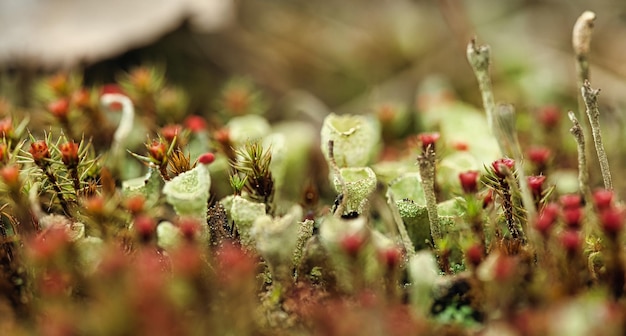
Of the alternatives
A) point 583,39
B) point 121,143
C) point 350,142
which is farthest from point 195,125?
point 583,39

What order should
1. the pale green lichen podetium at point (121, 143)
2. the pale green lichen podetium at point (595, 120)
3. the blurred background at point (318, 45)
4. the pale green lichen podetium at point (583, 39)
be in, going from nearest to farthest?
the pale green lichen podetium at point (595, 120) → the pale green lichen podetium at point (583, 39) → the pale green lichen podetium at point (121, 143) → the blurred background at point (318, 45)

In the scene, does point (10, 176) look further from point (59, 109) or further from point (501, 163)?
point (501, 163)

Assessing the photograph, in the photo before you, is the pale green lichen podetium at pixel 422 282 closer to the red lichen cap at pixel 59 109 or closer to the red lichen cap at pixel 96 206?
the red lichen cap at pixel 96 206

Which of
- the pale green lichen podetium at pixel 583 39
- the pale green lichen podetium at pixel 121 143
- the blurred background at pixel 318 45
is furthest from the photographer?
the blurred background at pixel 318 45

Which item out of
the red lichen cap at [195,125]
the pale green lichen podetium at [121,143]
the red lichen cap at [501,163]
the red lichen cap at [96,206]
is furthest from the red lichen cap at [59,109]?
the red lichen cap at [501,163]

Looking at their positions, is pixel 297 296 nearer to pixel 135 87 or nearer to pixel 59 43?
pixel 135 87

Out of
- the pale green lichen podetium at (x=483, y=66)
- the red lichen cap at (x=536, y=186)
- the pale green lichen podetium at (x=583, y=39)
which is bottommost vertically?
the red lichen cap at (x=536, y=186)
